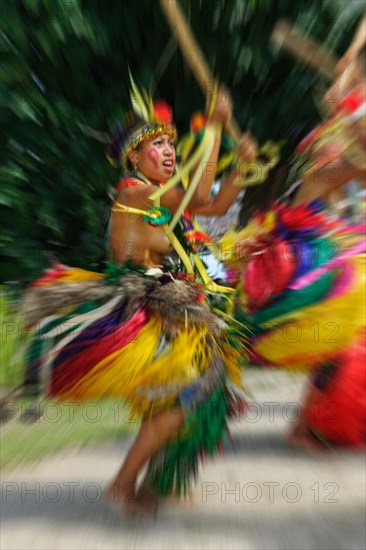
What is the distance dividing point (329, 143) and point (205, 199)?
48cm

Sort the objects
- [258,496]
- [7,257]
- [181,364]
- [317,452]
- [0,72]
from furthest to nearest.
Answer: [7,257], [0,72], [317,452], [258,496], [181,364]

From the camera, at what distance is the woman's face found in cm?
212

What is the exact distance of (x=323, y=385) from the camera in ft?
5.99

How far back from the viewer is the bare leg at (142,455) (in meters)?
1.84

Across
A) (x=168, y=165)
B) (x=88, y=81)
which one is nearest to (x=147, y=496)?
(x=168, y=165)

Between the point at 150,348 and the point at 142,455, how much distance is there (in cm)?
40

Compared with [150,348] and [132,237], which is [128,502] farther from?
[132,237]

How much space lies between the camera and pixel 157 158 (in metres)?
2.12

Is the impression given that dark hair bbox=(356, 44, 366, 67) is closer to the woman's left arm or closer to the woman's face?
the woman's left arm

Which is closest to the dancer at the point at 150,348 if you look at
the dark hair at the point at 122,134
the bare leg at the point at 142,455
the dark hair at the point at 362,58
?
the bare leg at the point at 142,455

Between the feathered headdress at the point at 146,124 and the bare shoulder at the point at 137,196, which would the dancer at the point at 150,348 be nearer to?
the bare shoulder at the point at 137,196

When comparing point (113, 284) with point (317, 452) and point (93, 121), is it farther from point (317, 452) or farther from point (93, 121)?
point (93, 121)

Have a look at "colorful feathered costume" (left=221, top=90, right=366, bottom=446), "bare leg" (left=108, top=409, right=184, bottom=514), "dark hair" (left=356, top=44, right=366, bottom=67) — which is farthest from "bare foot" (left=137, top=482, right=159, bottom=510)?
"dark hair" (left=356, top=44, right=366, bottom=67)

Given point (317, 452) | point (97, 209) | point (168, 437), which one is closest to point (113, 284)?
point (168, 437)
